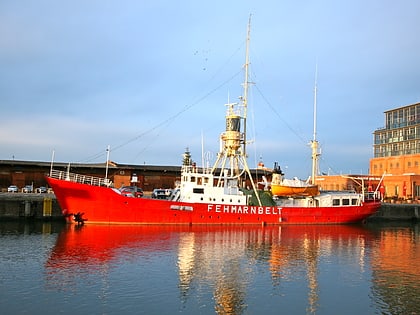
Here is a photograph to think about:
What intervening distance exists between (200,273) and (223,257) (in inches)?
160

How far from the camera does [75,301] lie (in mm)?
15211

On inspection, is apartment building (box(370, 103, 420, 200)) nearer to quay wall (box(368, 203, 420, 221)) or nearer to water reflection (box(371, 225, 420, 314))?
quay wall (box(368, 203, 420, 221))

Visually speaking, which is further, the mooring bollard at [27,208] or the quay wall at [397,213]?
the quay wall at [397,213]

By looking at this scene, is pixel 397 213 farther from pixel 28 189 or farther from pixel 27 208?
pixel 28 189

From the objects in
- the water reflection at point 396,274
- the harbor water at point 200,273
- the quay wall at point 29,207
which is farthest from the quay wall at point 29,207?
the water reflection at point 396,274

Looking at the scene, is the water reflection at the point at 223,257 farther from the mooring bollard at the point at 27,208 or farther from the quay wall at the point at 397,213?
the quay wall at the point at 397,213

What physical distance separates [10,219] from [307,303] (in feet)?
101

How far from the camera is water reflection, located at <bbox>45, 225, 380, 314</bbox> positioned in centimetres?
1684

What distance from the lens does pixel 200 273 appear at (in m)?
19.8

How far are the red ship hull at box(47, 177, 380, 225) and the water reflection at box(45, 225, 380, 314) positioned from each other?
1014 mm

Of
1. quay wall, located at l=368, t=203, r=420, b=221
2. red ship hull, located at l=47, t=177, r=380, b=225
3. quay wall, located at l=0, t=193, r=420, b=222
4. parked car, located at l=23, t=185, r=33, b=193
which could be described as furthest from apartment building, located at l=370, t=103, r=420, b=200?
parked car, located at l=23, t=185, r=33, b=193

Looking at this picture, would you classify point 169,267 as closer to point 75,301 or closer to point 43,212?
point 75,301

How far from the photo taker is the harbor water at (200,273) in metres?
15.3

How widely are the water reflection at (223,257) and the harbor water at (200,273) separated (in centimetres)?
5
